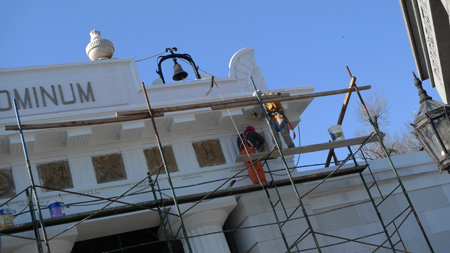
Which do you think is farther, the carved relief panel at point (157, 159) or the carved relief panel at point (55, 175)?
the carved relief panel at point (157, 159)

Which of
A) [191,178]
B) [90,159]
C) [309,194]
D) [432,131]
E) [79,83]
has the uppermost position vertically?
[79,83]

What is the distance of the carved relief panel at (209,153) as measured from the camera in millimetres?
14922

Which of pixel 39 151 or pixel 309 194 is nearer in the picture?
pixel 39 151

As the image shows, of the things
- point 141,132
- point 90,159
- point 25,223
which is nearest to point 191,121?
point 141,132

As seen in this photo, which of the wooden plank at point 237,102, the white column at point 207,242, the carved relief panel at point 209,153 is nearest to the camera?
the wooden plank at point 237,102

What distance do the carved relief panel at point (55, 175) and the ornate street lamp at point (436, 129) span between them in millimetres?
7992

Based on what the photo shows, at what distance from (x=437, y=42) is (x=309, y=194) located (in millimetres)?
8834

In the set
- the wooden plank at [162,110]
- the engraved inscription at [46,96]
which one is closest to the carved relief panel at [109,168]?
the engraved inscription at [46,96]

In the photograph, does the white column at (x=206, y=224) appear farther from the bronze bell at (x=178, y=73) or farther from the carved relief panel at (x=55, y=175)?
the bronze bell at (x=178, y=73)

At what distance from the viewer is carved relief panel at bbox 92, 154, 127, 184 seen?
14023mm

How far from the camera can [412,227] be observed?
15.4 metres

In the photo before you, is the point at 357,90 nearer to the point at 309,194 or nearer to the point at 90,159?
the point at 309,194

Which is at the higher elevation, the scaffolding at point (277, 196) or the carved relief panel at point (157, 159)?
the carved relief panel at point (157, 159)

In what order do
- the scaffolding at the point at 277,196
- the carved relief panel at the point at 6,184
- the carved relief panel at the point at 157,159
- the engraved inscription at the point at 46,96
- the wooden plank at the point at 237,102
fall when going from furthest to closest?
the carved relief panel at the point at 157,159 < the engraved inscription at the point at 46,96 < the carved relief panel at the point at 6,184 < the wooden plank at the point at 237,102 < the scaffolding at the point at 277,196
